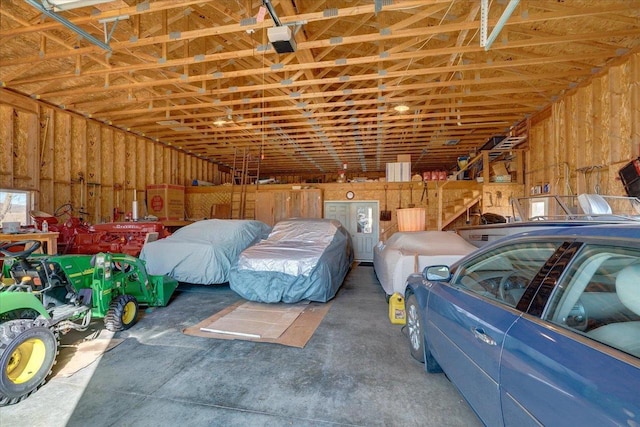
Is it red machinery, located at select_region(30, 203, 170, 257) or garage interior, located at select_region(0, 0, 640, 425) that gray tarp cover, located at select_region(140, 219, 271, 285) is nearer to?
garage interior, located at select_region(0, 0, 640, 425)

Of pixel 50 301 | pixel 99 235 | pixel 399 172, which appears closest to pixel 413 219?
pixel 399 172

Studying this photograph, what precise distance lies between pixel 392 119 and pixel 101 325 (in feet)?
23.0

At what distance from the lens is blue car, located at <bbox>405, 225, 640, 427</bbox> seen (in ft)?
3.04

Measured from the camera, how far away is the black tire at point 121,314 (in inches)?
134

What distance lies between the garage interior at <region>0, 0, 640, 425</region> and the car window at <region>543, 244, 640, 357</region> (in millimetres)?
1271

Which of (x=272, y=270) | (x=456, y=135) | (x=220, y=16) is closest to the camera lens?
(x=272, y=270)

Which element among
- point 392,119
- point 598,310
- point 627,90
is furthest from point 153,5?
point 627,90

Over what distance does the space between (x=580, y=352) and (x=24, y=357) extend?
11.9ft

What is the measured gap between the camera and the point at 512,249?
1.82m

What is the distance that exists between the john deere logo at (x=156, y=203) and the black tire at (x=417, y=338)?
28.8 ft

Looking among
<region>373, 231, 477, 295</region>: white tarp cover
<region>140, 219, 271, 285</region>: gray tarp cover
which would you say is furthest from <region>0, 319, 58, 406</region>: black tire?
<region>373, 231, 477, 295</region>: white tarp cover

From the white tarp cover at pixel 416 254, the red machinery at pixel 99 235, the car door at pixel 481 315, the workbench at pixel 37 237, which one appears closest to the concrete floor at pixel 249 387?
the car door at pixel 481 315

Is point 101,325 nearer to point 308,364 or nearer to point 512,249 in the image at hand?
point 308,364

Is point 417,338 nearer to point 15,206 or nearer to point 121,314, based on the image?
point 121,314
